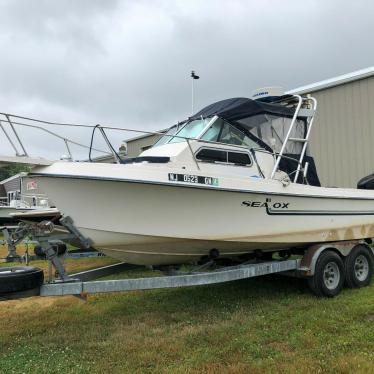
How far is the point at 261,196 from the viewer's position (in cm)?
559

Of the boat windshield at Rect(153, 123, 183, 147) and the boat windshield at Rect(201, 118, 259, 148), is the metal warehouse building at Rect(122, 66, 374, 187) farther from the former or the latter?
the boat windshield at Rect(153, 123, 183, 147)

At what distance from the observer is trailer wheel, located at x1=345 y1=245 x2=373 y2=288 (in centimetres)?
652

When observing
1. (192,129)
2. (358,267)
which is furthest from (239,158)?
(358,267)

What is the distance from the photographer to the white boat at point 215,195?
4.70 m

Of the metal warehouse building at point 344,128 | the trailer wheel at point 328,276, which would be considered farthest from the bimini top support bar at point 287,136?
the metal warehouse building at point 344,128

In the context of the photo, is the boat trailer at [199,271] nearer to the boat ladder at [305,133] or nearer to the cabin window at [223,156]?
the boat ladder at [305,133]

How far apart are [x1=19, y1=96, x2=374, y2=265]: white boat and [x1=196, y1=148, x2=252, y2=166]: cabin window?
13 mm

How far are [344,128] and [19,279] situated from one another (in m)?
9.38

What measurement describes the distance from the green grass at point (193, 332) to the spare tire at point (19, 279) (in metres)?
0.66

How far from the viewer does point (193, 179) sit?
498cm

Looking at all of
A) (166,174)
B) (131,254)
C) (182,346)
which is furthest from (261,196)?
(182,346)

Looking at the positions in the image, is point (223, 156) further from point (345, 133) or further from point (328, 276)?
point (345, 133)

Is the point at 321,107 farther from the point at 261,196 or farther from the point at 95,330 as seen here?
the point at 95,330

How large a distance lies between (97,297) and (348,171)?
7408mm
